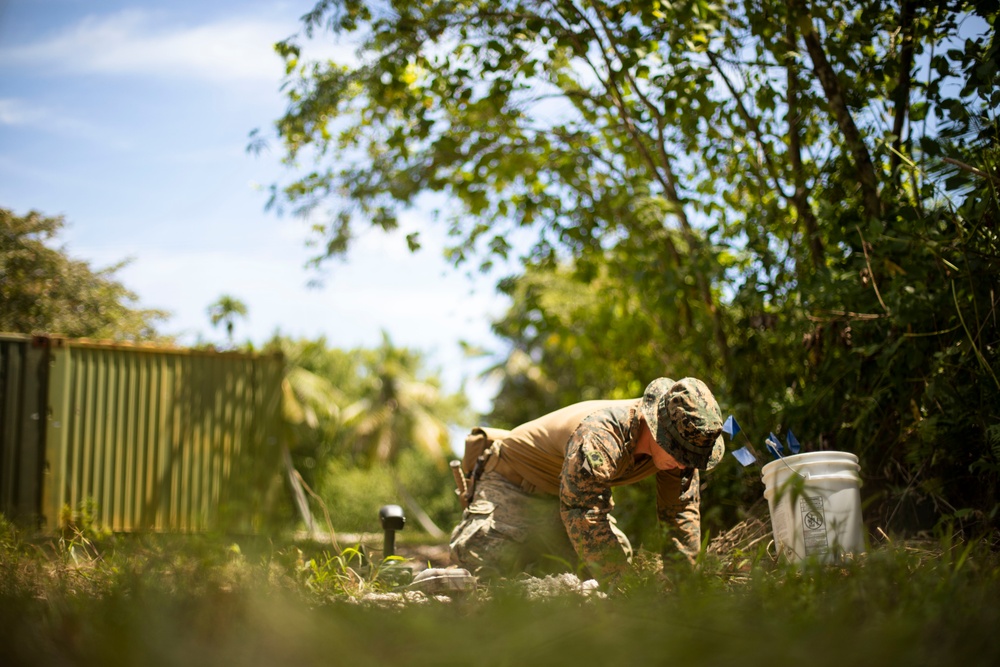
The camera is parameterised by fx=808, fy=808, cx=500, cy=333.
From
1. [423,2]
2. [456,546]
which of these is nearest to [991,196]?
[456,546]

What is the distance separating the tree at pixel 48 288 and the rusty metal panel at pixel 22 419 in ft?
4.88

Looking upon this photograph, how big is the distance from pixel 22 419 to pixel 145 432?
106 cm

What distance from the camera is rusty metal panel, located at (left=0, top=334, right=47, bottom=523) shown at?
280 inches

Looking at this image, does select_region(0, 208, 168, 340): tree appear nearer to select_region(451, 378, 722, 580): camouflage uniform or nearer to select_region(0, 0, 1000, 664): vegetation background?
select_region(0, 0, 1000, 664): vegetation background

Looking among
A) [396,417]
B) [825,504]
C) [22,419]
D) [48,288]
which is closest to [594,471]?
[825,504]

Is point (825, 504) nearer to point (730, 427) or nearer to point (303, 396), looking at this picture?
point (730, 427)

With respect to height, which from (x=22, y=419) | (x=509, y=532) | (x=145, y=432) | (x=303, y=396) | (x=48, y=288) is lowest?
(x=303, y=396)

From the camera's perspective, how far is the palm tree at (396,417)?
4141 centimetres

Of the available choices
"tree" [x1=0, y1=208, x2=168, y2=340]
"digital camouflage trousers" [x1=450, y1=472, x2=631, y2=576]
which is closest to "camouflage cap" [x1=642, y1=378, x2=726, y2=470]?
"digital camouflage trousers" [x1=450, y1=472, x2=631, y2=576]

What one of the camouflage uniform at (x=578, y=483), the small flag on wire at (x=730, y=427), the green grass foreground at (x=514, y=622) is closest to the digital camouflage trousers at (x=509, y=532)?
the camouflage uniform at (x=578, y=483)

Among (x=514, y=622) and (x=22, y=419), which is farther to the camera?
(x=22, y=419)

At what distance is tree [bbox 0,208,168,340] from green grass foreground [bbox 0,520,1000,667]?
7.13 m

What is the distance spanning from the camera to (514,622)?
178 cm

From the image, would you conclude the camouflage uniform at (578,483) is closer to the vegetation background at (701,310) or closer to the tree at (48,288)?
the vegetation background at (701,310)
